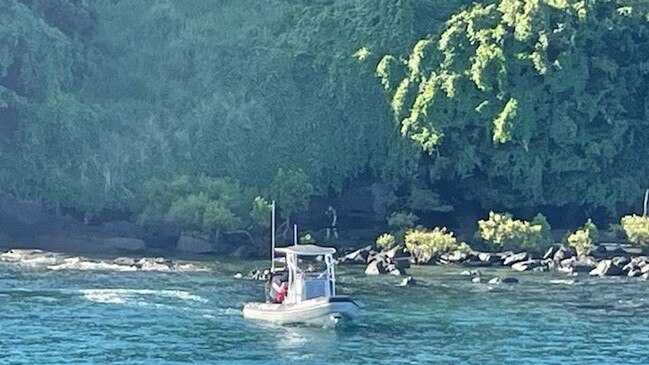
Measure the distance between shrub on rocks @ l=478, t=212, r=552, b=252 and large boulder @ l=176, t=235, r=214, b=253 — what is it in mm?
16004

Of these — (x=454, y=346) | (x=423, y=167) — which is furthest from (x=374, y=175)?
(x=454, y=346)

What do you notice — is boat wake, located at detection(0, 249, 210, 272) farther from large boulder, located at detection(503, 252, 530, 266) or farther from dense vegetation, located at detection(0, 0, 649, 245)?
large boulder, located at detection(503, 252, 530, 266)

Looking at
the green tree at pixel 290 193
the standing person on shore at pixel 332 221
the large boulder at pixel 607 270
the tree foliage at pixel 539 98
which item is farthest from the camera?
the standing person on shore at pixel 332 221

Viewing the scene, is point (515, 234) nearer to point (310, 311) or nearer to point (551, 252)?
point (551, 252)

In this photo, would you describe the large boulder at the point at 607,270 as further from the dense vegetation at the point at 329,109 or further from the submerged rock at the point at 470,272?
the dense vegetation at the point at 329,109

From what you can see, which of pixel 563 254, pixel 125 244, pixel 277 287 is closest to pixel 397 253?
pixel 563 254

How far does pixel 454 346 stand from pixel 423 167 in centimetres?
4446

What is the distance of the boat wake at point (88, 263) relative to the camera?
8856 centimetres

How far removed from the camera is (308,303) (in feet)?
228

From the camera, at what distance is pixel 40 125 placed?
106 m

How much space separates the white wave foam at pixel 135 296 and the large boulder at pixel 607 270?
73.8 ft

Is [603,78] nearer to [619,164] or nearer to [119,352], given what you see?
[619,164]

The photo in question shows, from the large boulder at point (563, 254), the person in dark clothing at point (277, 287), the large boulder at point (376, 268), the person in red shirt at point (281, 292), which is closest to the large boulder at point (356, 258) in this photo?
the large boulder at point (376, 268)

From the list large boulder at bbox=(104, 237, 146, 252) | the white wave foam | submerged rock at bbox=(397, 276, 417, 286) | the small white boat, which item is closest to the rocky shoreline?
submerged rock at bbox=(397, 276, 417, 286)
